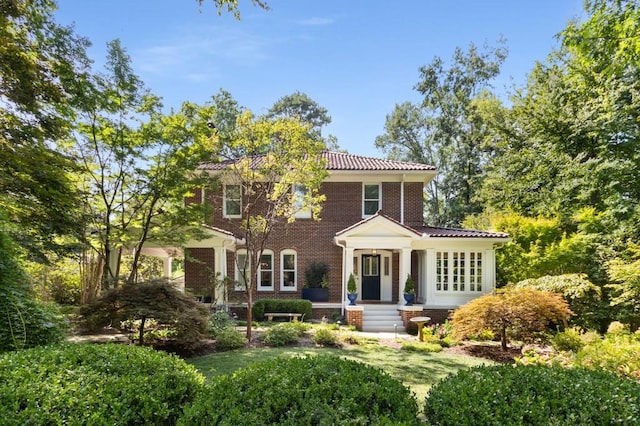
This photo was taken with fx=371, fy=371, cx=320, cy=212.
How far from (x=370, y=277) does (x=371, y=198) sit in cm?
376

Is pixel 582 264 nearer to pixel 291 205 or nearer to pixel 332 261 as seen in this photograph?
pixel 332 261

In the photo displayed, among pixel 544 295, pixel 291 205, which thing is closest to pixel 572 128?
pixel 544 295

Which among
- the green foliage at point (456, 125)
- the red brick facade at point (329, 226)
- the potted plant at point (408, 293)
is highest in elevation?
the green foliage at point (456, 125)

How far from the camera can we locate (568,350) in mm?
9250

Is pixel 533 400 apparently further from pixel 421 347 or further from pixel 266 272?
pixel 266 272

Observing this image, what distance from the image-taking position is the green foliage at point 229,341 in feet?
33.4

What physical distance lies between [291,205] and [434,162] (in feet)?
80.6

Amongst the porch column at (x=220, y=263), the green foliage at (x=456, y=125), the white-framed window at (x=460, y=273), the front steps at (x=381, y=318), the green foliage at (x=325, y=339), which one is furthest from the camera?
the green foliage at (x=456, y=125)

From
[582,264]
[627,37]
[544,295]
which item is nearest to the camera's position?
[627,37]

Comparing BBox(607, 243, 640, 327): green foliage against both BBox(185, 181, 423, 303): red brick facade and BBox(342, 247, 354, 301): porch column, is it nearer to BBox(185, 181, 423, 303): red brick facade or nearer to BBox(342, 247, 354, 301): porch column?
BBox(185, 181, 423, 303): red brick facade

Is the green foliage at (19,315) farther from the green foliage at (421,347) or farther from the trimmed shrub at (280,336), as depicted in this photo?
the green foliage at (421,347)

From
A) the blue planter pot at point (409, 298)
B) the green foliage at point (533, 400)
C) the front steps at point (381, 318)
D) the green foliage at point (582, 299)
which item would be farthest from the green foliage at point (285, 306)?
the green foliage at point (533, 400)

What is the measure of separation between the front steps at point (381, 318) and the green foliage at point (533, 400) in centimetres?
1030

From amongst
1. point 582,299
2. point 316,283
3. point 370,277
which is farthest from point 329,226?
point 582,299
